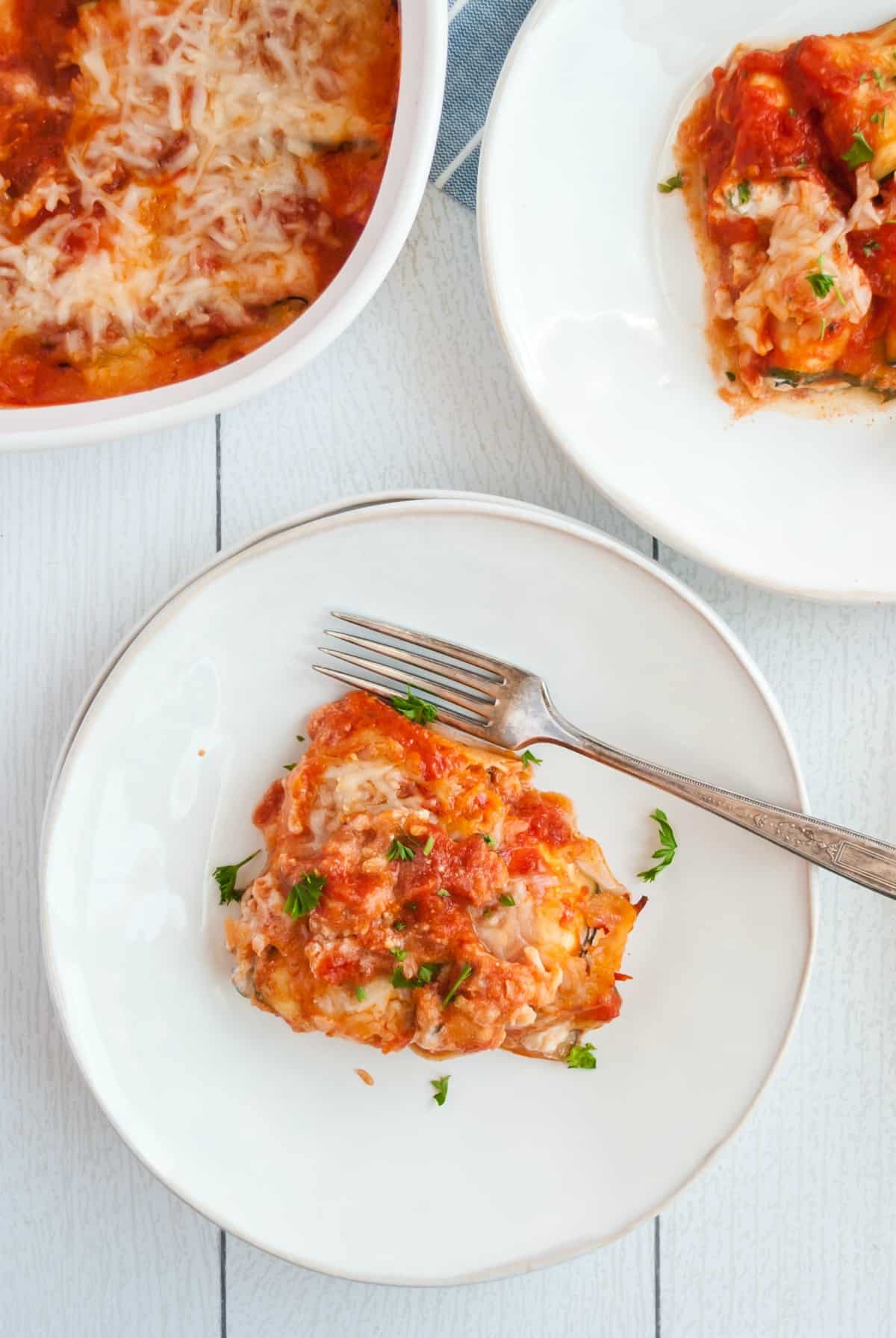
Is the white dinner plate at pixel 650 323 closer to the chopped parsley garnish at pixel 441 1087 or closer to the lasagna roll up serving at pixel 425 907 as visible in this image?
the lasagna roll up serving at pixel 425 907

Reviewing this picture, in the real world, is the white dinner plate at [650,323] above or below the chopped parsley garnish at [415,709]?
above

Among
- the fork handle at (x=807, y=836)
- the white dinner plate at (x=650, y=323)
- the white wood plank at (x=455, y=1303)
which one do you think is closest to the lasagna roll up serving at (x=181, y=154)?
the white dinner plate at (x=650, y=323)

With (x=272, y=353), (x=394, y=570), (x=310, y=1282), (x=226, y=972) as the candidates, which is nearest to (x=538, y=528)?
(x=394, y=570)

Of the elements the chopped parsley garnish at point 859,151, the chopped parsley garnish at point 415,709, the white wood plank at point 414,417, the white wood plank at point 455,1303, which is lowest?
the white wood plank at point 455,1303

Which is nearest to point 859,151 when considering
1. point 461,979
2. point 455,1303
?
point 461,979

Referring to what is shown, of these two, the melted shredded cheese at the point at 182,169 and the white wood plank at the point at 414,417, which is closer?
the melted shredded cheese at the point at 182,169

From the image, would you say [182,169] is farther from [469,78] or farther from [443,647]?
[443,647]

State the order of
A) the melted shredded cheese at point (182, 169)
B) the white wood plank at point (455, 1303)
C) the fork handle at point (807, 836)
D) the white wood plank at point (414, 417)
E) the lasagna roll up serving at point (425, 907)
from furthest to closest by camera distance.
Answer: the white wood plank at point (455, 1303)
the white wood plank at point (414, 417)
the fork handle at point (807, 836)
the lasagna roll up serving at point (425, 907)
the melted shredded cheese at point (182, 169)
